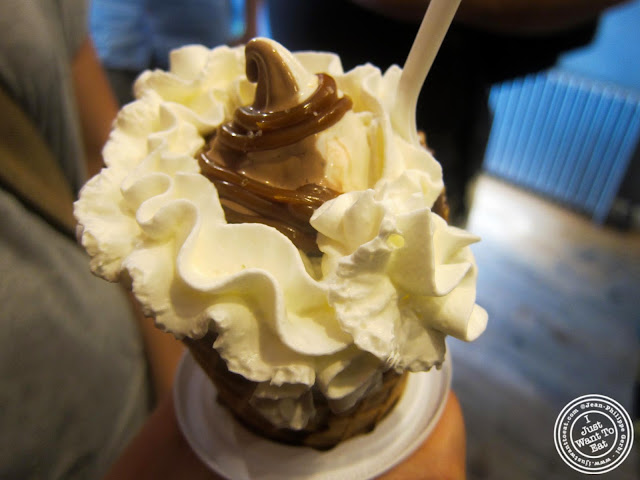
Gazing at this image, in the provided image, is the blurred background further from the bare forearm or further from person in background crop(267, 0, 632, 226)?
the bare forearm

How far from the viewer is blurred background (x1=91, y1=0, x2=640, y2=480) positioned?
5.61ft

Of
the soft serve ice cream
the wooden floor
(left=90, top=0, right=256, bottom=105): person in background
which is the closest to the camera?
the soft serve ice cream

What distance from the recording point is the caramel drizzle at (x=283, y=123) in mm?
709

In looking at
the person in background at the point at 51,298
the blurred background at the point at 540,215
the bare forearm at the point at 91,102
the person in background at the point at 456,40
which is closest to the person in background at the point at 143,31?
the blurred background at the point at 540,215

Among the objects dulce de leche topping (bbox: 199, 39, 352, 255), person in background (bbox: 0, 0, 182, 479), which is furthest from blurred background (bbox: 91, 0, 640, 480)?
person in background (bbox: 0, 0, 182, 479)

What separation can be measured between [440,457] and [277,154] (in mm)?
627

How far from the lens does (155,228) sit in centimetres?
67

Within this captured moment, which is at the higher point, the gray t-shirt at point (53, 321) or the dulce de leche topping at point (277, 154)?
the dulce de leche topping at point (277, 154)

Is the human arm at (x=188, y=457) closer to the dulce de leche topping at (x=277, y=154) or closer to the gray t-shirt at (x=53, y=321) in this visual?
the gray t-shirt at (x=53, y=321)

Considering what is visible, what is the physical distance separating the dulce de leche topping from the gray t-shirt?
432 millimetres

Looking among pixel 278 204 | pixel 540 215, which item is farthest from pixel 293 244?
pixel 540 215

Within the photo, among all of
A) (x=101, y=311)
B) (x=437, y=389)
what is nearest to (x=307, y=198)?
(x=437, y=389)

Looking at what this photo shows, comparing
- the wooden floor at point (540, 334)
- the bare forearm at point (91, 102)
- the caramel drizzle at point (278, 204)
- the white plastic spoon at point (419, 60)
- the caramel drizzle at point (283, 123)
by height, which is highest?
the white plastic spoon at point (419, 60)

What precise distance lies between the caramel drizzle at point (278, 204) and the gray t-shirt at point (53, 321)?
1.42 ft
